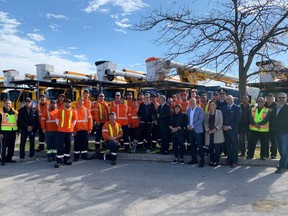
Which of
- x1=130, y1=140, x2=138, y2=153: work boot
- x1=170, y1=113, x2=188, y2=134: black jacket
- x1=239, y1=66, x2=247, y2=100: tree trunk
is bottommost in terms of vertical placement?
x1=130, y1=140, x2=138, y2=153: work boot

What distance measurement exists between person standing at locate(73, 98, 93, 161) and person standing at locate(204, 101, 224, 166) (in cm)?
358

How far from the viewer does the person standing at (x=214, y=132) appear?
8.22 metres

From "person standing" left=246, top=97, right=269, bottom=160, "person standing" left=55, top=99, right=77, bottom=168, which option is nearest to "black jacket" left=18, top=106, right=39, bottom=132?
"person standing" left=55, top=99, right=77, bottom=168

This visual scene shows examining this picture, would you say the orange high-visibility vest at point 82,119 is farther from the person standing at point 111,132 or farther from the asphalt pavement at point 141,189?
the asphalt pavement at point 141,189

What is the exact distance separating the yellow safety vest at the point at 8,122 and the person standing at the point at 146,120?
12.2 feet

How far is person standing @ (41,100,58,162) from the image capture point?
30.7 feet

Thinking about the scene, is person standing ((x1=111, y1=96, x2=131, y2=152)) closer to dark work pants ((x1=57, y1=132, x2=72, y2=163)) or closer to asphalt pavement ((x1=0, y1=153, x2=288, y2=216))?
asphalt pavement ((x1=0, y1=153, x2=288, y2=216))

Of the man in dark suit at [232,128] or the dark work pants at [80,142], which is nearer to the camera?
the man in dark suit at [232,128]

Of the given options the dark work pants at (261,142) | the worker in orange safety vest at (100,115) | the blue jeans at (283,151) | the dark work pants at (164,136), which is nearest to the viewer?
the blue jeans at (283,151)

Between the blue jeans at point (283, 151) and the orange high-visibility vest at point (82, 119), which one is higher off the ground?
the orange high-visibility vest at point (82, 119)

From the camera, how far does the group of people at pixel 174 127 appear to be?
8.23 meters

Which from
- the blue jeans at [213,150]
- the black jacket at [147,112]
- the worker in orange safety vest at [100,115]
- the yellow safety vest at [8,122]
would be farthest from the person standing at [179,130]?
the yellow safety vest at [8,122]

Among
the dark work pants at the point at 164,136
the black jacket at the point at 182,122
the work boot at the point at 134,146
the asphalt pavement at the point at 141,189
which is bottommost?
the asphalt pavement at the point at 141,189

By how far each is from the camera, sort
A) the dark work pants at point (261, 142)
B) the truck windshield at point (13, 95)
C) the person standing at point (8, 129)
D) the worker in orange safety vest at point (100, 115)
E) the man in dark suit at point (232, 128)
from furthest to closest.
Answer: the truck windshield at point (13, 95), the worker in orange safety vest at point (100, 115), the person standing at point (8, 129), the dark work pants at point (261, 142), the man in dark suit at point (232, 128)
